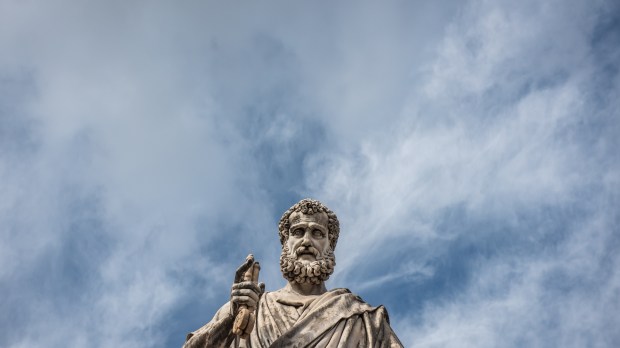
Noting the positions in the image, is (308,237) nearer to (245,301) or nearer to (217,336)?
(245,301)

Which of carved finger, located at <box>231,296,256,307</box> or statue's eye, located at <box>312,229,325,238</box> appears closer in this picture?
carved finger, located at <box>231,296,256,307</box>

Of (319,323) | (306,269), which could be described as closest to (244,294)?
(319,323)

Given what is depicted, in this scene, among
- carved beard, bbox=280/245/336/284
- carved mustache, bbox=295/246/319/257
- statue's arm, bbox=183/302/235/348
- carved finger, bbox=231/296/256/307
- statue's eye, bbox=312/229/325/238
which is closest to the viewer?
carved finger, bbox=231/296/256/307

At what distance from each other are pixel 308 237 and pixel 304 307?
5.09ft

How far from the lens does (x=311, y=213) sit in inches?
588

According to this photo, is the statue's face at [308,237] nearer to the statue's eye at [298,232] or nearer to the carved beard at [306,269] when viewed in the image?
the statue's eye at [298,232]

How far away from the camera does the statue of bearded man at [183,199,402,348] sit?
40.1 feet

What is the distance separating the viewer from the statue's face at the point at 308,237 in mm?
14445

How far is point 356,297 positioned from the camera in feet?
45.5

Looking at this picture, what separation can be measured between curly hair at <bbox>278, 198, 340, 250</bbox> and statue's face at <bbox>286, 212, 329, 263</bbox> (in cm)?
9

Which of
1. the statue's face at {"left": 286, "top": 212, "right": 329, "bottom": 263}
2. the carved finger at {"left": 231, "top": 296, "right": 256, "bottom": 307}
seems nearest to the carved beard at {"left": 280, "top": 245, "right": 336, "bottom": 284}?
the statue's face at {"left": 286, "top": 212, "right": 329, "bottom": 263}

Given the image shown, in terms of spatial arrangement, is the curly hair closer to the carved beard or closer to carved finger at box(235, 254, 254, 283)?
the carved beard

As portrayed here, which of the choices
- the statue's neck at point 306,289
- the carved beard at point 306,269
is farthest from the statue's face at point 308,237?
the statue's neck at point 306,289

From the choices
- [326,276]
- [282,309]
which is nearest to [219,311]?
[282,309]
